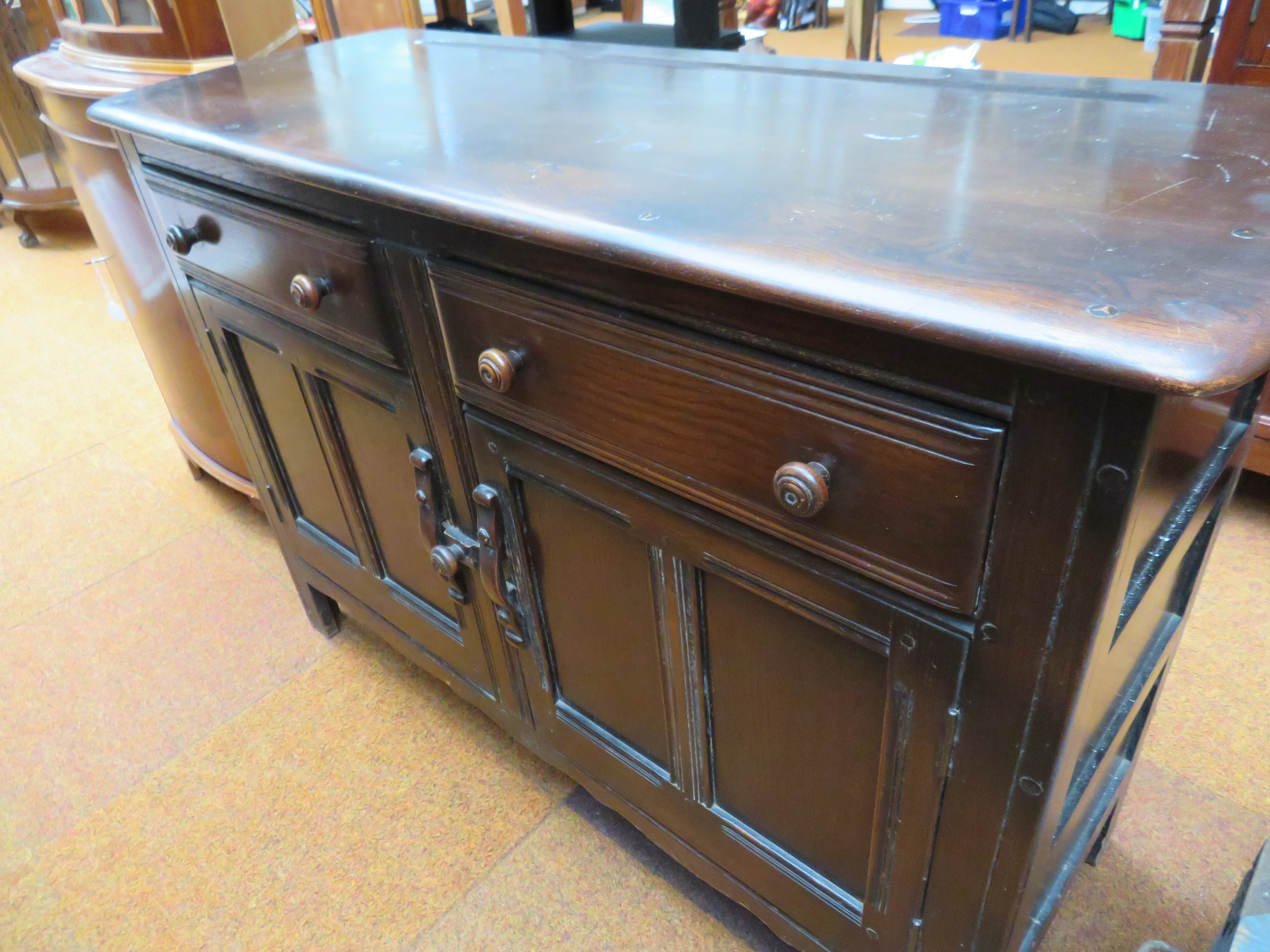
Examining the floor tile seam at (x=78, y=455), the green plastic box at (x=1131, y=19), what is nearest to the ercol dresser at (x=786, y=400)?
the floor tile seam at (x=78, y=455)

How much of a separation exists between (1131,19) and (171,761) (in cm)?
443

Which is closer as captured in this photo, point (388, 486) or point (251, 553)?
point (388, 486)

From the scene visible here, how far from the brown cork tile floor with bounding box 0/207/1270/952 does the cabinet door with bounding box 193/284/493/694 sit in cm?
21

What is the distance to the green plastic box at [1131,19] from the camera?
366cm

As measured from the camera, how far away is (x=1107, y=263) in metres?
0.44

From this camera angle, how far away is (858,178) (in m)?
0.59

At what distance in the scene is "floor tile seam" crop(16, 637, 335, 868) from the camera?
1.16 m

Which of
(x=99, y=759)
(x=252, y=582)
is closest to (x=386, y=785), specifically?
(x=99, y=759)

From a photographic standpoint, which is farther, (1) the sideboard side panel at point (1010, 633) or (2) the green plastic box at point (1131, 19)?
(2) the green plastic box at point (1131, 19)

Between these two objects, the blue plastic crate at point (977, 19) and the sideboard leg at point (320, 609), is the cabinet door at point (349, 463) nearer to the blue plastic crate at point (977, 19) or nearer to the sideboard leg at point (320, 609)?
the sideboard leg at point (320, 609)

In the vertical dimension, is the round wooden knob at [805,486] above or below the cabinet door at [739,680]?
above

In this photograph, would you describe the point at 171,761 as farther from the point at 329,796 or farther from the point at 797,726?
the point at 797,726

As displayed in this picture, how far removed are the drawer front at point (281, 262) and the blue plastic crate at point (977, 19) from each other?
411cm

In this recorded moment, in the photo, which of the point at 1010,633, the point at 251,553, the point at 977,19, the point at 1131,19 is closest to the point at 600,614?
the point at 1010,633
